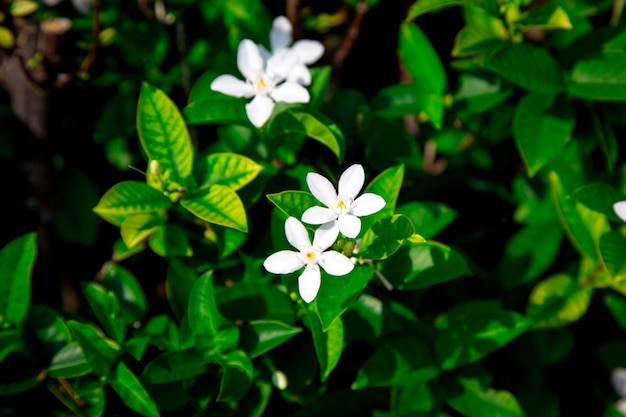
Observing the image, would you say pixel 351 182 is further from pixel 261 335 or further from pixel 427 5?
pixel 427 5

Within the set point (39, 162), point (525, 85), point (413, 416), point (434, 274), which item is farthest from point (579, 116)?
point (39, 162)

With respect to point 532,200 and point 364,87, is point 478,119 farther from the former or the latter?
point 364,87

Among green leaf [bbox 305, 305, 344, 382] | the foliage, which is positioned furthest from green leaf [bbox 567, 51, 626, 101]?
green leaf [bbox 305, 305, 344, 382]

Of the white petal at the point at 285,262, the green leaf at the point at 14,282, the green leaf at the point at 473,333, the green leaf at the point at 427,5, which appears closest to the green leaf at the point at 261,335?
the white petal at the point at 285,262

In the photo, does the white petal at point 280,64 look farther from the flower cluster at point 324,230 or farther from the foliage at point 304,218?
the flower cluster at point 324,230

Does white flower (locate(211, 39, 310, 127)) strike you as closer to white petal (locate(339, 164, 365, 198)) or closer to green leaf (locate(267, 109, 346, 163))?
green leaf (locate(267, 109, 346, 163))

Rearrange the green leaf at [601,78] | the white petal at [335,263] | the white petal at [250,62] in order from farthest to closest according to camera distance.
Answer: the green leaf at [601,78]
the white petal at [250,62]
the white petal at [335,263]

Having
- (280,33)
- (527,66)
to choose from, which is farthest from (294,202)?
(527,66)
